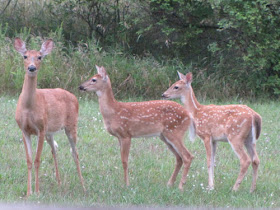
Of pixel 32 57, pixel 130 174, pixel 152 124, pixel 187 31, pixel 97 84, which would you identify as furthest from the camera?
pixel 187 31

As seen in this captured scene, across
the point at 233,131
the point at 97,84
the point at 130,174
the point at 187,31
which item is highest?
the point at 187,31

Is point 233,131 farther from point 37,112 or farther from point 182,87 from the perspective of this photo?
point 37,112

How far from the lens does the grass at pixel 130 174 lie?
559 cm

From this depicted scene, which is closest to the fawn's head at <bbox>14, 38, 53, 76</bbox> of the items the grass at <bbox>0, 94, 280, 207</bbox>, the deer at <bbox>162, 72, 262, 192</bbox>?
the grass at <bbox>0, 94, 280, 207</bbox>

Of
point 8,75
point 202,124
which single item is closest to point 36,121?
point 202,124

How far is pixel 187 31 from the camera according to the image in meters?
14.5

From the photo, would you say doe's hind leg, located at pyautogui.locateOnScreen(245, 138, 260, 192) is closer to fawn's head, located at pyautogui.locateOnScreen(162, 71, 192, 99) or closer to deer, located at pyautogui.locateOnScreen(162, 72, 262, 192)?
deer, located at pyautogui.locateOnScreen(162, 72, 262, 192)

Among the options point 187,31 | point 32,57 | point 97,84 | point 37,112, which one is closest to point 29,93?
point 37,112

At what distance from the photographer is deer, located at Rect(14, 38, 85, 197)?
6.01 m

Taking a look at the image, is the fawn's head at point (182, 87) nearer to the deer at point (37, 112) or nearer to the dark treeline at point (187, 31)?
the deer at point (37, 112)

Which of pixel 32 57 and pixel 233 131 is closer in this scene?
pixel 32 57

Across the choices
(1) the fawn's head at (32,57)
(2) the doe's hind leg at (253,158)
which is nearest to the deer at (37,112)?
(1) the fawn's head at (32,57)

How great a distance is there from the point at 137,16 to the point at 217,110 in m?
8.47

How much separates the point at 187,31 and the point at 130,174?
8.27m
